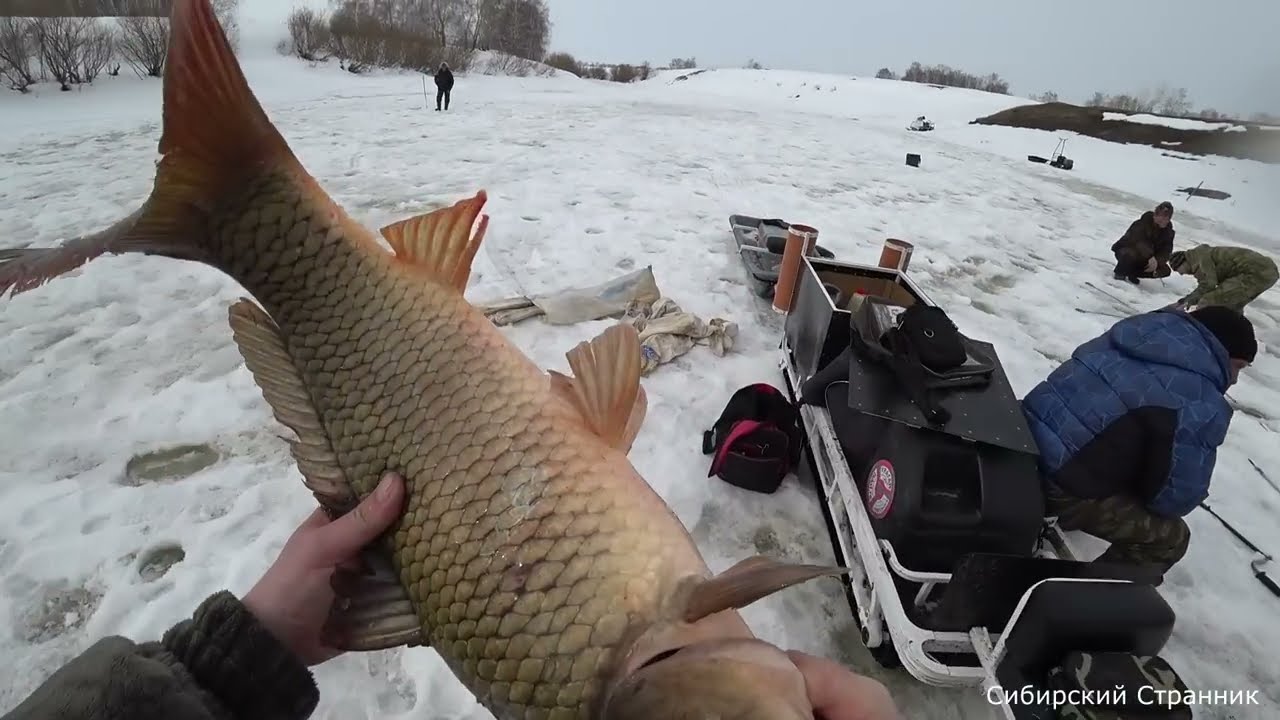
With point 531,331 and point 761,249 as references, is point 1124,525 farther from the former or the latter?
point 761,249

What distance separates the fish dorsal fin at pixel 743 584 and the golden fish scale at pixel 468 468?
0.07m

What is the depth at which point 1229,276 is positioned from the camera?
13.6 ft

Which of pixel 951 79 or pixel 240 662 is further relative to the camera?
pixel 951 79

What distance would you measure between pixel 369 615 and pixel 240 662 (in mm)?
307

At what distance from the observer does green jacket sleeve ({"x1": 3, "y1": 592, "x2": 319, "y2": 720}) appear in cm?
91

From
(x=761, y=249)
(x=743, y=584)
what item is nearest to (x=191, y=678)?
(x=743, y=584)

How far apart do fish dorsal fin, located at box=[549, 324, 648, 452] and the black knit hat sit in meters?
2.43

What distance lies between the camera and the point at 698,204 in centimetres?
709

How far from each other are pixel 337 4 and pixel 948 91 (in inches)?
1289

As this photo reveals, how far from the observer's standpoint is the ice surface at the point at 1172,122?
15961 millimetres

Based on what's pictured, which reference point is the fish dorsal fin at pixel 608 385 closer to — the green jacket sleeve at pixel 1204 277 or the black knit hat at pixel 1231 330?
the black knit hat at pixel 1231 330

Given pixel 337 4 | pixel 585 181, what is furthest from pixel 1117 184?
pixel 337 4

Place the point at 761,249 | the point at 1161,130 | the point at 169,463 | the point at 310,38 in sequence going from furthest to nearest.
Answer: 1. the point at 310,38
2. the point at 1161,130
3. the point at 761,249
4. the point at 169,463

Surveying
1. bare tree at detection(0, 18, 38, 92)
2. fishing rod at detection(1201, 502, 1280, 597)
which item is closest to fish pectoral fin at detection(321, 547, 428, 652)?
fishing rod at detection(1201, 502, 1280, 597)
